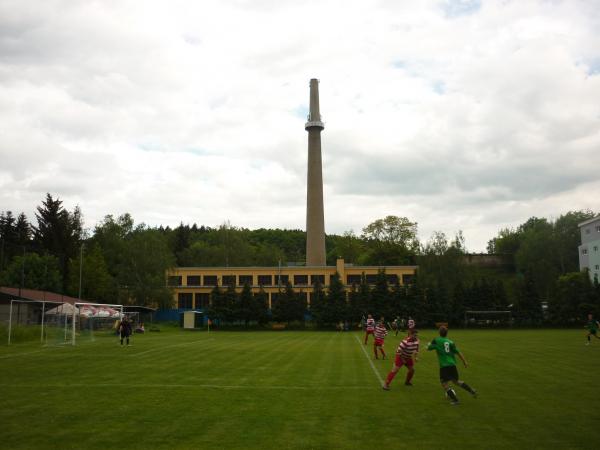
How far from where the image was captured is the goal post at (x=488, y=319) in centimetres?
7144

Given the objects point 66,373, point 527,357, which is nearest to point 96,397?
point 66,373

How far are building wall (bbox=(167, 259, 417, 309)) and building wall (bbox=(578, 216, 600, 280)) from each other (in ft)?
85.5

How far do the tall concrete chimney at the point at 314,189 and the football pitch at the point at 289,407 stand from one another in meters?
62.4

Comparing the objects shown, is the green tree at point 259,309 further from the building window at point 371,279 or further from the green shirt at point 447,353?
the green shirt at point 447,353

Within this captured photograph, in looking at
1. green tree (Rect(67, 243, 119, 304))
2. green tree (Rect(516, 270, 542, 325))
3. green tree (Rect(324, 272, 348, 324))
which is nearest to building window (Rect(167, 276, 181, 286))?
green tree (Rect(67, 243, 119, 304))

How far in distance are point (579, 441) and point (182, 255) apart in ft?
392

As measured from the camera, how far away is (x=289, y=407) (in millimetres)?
12898

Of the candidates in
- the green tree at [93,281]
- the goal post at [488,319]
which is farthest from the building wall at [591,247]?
the green tree at [93,281]

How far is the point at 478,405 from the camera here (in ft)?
43.6

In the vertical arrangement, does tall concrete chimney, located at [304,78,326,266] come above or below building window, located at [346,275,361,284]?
above

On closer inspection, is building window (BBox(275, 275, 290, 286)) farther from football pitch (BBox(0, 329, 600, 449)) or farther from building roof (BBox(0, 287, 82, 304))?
football pitch (BBox(0, 329, 600, 449))

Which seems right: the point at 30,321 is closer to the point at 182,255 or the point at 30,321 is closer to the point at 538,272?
the point at 182,255

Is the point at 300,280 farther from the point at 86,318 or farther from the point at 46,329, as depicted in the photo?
the point at 46,329

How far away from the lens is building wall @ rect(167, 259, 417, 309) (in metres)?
90.6
